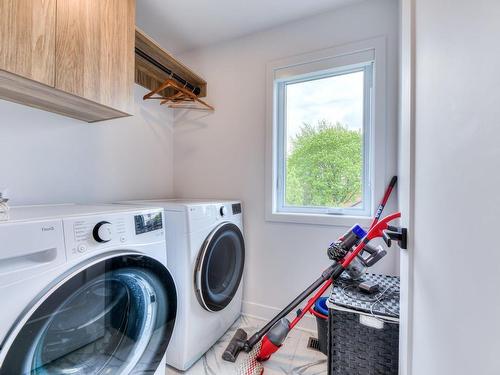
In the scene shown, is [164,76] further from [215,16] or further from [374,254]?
[374,254]

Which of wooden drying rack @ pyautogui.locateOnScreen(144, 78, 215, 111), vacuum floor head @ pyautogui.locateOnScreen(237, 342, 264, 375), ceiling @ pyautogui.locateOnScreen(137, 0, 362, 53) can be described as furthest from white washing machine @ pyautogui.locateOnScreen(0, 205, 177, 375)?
ceiling @ pyautogui.locateOnScreen(137, 0, 362, 53)

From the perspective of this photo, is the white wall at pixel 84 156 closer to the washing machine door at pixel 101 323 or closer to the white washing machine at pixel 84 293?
the white washing machine at pixel 84 293

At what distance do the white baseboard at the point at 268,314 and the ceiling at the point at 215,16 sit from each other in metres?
2.19

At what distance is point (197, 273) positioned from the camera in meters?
1.23

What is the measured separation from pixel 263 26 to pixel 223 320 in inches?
86.6

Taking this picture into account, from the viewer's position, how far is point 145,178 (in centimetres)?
188

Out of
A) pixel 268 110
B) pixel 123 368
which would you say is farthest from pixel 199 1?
pixel 123 368

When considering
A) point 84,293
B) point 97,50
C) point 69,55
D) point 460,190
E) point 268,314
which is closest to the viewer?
point 460,190

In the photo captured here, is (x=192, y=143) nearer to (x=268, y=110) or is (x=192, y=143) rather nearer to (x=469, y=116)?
(x=268, y=110)

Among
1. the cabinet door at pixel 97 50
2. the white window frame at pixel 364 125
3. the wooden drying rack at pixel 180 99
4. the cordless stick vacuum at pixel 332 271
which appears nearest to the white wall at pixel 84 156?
the wooden drying rack at pixel 180 99

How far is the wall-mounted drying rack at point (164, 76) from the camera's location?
5.05 feet

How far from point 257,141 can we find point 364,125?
2.57 feet

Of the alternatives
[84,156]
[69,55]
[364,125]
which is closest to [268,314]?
[364,125]

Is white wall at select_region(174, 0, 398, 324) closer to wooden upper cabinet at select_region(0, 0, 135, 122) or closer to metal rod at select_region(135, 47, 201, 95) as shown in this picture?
metal rod at select_region(135, 47, 201, 95)
